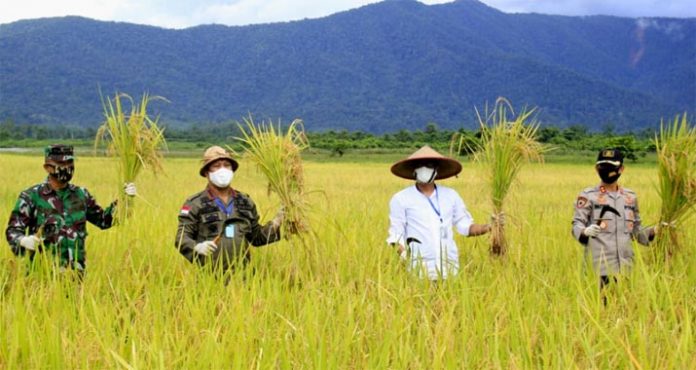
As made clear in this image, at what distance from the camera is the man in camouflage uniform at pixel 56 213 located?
13.6 ft

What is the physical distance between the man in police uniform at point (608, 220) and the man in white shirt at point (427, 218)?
19.3 inches

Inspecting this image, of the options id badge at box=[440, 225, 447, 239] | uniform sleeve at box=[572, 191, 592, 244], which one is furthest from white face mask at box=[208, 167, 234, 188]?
uniform sleeve at box=[572, 191, 592, 244]

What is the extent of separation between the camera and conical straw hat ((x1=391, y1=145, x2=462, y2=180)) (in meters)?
4.32

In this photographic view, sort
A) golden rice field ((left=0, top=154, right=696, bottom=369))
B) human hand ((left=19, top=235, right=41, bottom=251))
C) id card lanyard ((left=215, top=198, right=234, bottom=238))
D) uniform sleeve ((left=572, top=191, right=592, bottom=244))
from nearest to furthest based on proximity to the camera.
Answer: golden rice field ((left=0, top=154, right=696, bottom=369)) → human hand ((left=19, top=235, right=41, bottom=251)) → id card lanyard ((left=215, top=198, right=234, bottom=238)) → uniform sleeve ((left=572, top=191, right=592, bottom=244))

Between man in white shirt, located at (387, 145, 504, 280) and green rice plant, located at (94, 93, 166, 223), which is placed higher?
green rice plant, located at (94, 93, 166, 223)

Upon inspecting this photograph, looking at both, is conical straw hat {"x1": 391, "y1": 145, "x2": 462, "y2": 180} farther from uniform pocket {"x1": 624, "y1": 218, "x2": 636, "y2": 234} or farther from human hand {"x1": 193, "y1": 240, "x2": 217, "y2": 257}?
human hand {"x1": 193, "y1": 240, "x2": 217, "y2": 257}

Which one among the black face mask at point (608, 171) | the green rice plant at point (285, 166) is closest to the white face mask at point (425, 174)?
the green rice plant at point (285, 166)

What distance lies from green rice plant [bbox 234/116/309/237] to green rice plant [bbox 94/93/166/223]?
0.56m

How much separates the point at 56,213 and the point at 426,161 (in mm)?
2041

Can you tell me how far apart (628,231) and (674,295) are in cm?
61

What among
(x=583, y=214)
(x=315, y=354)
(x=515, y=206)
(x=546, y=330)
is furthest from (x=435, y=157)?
(x=315, y=354)

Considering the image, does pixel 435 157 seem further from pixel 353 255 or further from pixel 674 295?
pixel 674 295

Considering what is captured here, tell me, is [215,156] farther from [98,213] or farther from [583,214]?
[583,214]

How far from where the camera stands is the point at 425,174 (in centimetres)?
435
